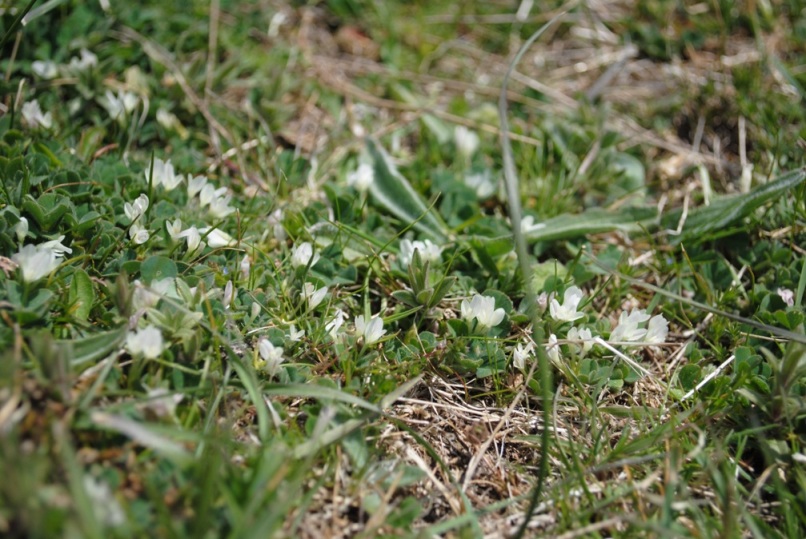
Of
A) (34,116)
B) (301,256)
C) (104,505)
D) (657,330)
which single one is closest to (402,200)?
(301,256)

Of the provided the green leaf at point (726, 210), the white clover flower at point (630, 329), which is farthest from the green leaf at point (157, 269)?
the green leaf at point (726, 210)

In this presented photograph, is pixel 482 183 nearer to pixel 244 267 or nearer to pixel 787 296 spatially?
pixel 244 267

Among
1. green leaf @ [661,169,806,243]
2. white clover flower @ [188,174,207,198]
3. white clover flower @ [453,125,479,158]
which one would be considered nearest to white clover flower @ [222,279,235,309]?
white clover flower @ [188,174,207,198]

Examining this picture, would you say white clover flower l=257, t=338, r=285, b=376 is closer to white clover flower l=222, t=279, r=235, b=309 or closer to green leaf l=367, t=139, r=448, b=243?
white clover flower l=222, t=279, r=235, b=309

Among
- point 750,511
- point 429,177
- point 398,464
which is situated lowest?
point 750,511

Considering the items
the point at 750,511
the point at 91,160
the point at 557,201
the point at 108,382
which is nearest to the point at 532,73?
the point at 557,201

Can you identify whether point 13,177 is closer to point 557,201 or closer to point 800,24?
point 557,201
